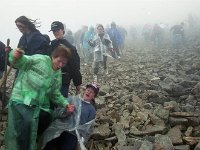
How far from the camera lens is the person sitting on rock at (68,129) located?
5168 millimetres

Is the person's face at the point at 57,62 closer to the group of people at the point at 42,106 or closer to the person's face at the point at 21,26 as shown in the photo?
the group of people at the point at 42,106

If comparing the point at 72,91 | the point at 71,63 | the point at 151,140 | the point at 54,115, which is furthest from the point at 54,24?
the point at 72,91

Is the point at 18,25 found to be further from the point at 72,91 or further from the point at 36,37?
the point at 72,91

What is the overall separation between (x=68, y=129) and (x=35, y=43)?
1.80 metres

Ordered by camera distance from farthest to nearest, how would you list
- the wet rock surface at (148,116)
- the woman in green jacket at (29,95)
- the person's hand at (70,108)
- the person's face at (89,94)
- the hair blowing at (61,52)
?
the wet rock surface at (148,116)
the person's face at (89,94)
the person's hand at (70,108)
the hair blowing at (61,52)
the woman in green jacket at (29,95)

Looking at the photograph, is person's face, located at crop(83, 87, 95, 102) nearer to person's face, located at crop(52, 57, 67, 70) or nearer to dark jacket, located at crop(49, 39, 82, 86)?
dark jacket, located at crop(49, 39, 82, 86)

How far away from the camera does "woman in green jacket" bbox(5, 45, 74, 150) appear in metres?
4.77

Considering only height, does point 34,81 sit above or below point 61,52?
below

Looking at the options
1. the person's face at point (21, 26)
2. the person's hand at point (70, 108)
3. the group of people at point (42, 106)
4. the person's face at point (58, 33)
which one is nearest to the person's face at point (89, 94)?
the group of people at point (42, 106)

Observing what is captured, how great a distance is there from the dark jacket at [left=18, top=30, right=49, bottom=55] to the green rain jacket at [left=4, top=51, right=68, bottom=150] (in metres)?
1.03

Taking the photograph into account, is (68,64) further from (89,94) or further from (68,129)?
(68,129)

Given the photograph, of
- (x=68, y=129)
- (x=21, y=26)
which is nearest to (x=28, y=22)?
(x=21, y=26)

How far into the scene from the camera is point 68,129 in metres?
5.23

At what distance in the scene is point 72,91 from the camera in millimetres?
10242
